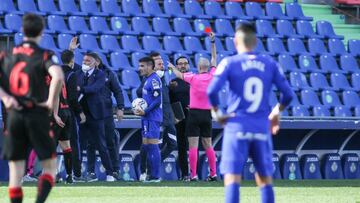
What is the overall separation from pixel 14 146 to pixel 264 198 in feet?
7.98

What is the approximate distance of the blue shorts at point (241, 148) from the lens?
10211mm

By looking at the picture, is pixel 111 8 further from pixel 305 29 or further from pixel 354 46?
pixel 354 46

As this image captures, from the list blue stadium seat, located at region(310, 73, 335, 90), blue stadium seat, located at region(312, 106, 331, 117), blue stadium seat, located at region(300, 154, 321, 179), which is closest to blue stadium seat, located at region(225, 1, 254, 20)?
blue stadium seat, located at region(310, 73, 335, 90)

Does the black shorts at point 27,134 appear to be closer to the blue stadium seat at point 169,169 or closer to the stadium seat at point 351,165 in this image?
the blue stadium seat at point 169,169

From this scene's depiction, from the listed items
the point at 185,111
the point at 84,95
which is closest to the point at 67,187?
the point at 84,95

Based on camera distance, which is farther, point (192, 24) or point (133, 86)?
point (192, 24)

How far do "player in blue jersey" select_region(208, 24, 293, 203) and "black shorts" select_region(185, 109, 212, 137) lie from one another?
8.00m

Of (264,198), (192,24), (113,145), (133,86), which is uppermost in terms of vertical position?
(192,24)

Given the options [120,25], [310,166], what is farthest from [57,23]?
[310,166]

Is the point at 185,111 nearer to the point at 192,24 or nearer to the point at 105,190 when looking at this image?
the point at 105,190

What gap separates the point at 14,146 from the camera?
10.6 m

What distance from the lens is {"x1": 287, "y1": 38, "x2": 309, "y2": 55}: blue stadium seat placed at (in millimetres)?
24422

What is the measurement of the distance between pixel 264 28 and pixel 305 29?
109 cm

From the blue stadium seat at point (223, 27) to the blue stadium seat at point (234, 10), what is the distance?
566 millimetres
